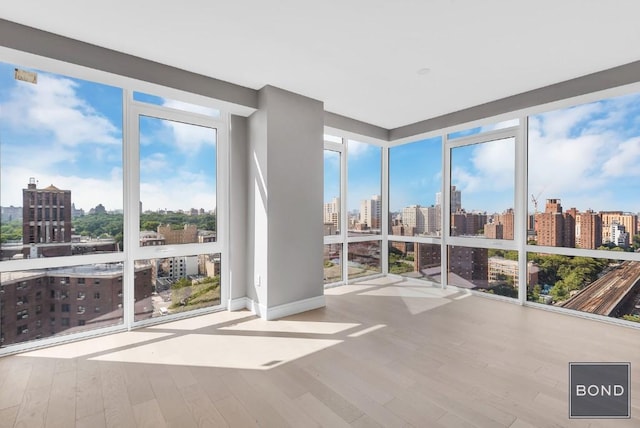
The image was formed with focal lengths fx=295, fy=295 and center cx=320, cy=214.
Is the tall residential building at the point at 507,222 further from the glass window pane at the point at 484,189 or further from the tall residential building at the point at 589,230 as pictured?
the tall residential building at the point at 589,230

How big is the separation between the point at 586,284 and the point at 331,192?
3403 mm

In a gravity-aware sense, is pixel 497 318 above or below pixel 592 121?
below

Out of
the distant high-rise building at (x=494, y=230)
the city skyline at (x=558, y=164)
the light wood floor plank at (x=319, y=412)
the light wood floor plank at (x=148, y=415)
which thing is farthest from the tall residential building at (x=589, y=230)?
the light wood floor plank at (x=148, y=415)

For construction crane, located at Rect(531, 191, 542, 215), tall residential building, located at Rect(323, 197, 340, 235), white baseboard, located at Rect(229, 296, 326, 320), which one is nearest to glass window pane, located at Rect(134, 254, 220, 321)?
white baseboard, located at Rect(229, 296, 326, 320)

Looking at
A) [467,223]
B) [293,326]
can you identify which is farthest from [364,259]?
[293,326]

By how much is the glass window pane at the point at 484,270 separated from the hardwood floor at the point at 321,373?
2.27ft

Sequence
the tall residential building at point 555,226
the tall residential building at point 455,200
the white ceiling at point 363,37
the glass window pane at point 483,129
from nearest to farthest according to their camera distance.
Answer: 1. the white ceiling at point 363,37
2. the tall residential building at point 555,226
3. the glass window pane at point 483,129
4. the tall residential building at point 455,200

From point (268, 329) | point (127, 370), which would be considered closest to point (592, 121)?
point (268, 329)

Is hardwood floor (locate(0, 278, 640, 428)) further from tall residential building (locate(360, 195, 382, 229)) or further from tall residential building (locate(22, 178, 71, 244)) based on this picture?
tall residential building (locate(360, 195, 382, 229))

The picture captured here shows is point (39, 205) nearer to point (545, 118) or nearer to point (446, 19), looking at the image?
point (446, 19)

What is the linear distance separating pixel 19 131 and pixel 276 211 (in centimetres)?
237

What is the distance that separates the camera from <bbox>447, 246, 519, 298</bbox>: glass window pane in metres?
4.00

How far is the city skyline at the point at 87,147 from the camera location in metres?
2.54

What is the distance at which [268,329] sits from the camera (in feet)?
10.0
